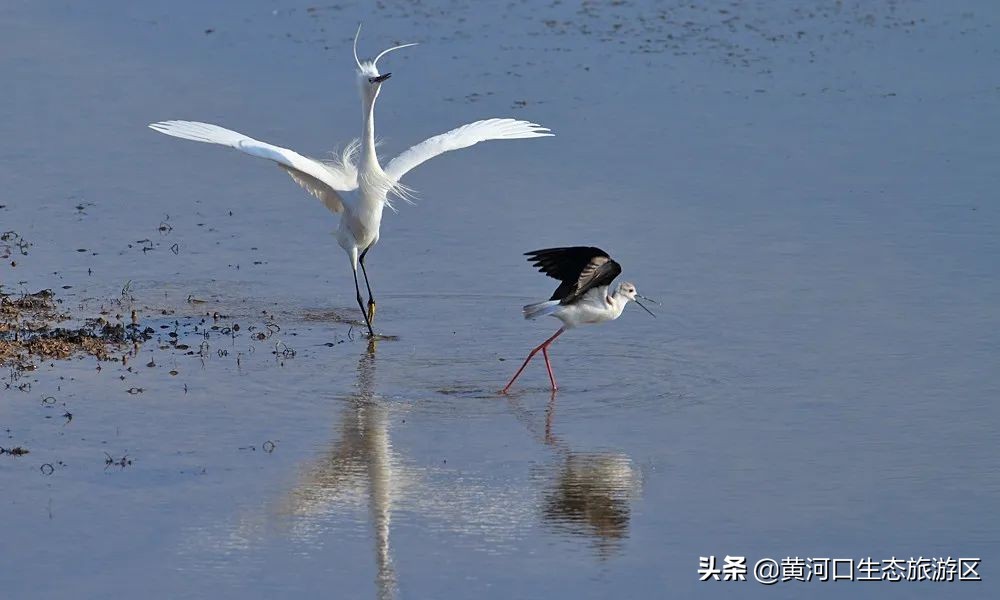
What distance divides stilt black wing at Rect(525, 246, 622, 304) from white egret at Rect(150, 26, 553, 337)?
1722mm

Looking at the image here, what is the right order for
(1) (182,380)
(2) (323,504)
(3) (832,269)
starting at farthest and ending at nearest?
(3) (832,269) < (1) (182,380) < (2) (323,504)

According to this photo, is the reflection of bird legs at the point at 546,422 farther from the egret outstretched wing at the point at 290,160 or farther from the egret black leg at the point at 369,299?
the egret outstretched wing at the point at 290,160

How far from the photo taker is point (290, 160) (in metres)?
10.9

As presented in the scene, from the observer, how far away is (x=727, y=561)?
A: 23.6 feet

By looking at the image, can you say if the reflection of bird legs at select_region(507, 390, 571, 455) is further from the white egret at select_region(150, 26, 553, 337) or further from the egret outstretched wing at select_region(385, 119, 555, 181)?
the egret outstretched wing at select_region(385, 119, 555, 181)

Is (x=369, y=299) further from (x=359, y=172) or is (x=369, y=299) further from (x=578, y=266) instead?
(x=578, y=266)

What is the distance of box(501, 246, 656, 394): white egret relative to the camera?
31.2 feet

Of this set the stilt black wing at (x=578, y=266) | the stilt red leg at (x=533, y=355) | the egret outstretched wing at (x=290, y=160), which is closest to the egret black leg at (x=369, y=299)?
the egret outstretched wing at (x=290, y=160)

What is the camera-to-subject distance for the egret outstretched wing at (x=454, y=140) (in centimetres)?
1178

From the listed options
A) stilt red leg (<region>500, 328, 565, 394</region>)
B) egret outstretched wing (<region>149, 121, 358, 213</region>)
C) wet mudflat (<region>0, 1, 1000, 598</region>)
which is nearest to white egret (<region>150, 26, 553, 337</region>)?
egret outstretched wing (<region>149, 121, 358, 213</region>)

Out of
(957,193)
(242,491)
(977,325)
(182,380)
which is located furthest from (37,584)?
(957,193)

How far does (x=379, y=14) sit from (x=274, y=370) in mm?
11708

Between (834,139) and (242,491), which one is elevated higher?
(834,139)

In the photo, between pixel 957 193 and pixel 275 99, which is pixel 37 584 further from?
pixel 275 99
